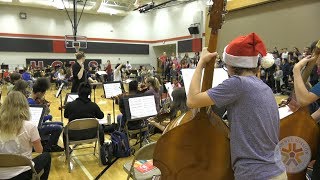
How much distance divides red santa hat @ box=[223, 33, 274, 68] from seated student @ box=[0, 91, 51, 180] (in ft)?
6.76

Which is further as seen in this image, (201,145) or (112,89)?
(112,89)

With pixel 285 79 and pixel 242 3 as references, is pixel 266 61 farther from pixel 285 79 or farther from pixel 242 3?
pixel 242 3

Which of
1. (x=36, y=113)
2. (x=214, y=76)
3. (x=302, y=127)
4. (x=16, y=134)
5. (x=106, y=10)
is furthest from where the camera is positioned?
(x=106, y=10)

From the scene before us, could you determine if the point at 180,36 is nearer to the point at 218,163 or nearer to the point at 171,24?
the point at 171,24

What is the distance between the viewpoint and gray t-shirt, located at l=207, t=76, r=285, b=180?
4.37 ft

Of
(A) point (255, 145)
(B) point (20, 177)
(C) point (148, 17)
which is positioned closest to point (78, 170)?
(B) point (20, 177)

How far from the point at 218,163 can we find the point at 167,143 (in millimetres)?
295

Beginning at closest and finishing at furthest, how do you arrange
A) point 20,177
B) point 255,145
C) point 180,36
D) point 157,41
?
1. point 255,145
2. point 20,177
3. point 180,36
4. point 157,41

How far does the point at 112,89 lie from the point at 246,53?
5102 millimetres

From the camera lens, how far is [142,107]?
14.6 feet

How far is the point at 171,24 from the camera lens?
21422 mm

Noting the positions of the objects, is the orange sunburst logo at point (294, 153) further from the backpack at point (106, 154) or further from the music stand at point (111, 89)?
the music stand at point (111, 89)

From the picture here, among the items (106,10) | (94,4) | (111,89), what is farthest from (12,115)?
(106,10)

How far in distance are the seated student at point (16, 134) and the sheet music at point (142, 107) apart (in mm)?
1850
